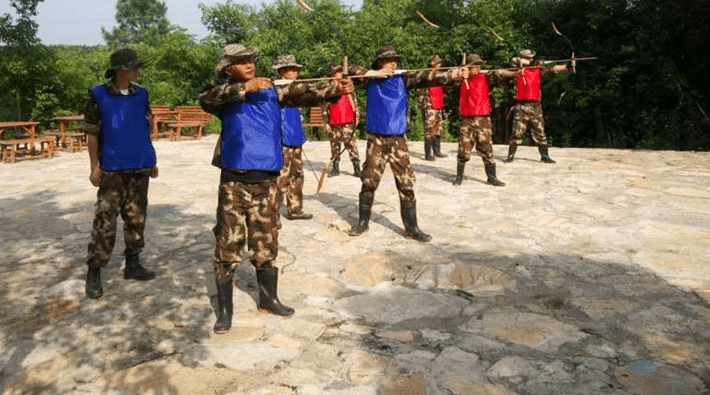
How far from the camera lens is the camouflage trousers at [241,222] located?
4.06m

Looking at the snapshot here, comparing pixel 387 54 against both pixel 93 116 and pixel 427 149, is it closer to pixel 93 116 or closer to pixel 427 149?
pixel 93 116

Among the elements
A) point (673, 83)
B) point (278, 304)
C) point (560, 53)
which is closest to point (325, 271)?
point (278, 304)

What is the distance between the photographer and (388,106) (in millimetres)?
6051

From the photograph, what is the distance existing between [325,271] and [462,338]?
1760mm

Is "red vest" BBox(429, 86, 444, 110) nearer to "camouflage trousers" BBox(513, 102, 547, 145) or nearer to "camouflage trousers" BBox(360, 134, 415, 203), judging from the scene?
"camouflage trousers" BBox(513, 102, 547, 145)

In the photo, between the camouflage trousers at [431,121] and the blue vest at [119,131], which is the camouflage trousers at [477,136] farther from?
the blue vest at [119,131]

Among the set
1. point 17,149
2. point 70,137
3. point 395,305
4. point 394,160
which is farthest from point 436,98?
point 17,149

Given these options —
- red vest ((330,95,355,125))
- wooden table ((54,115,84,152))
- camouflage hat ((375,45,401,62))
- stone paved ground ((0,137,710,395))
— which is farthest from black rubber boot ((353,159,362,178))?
wooden table ((54,115,84,152))

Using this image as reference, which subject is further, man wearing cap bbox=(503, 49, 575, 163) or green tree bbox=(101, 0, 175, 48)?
green tree bbox=(101, 0, 175, 48)

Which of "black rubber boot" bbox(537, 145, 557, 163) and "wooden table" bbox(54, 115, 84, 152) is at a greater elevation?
"wooden table" bbox(54, 115, 84, 152)

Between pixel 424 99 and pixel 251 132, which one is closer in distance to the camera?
pixel 251 132

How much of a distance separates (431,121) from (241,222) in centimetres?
811

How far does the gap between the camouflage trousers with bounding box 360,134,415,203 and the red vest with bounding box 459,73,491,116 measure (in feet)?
9.30

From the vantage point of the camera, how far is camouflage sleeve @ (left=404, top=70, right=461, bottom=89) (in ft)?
18.5
